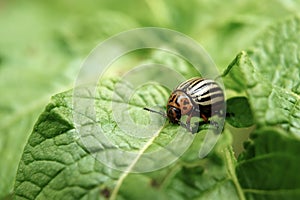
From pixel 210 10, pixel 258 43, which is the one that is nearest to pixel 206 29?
pixel 210 10

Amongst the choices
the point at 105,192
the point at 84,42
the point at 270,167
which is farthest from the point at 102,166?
the point at 84,42

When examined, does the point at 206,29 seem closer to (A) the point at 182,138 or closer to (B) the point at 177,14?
(B) the point at 177,14

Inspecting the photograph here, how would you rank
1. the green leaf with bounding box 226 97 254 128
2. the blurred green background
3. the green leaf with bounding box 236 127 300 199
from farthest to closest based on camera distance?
1. the blurred green background
2. the green leaf with bounding box 226 97 254 128
3. the green leaf with bounding box 236 127 300 199

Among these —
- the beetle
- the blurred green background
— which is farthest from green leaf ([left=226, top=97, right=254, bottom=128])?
the blurred green background

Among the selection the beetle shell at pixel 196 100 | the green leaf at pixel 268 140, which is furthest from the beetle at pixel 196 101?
the green leaf at pixel 268 140

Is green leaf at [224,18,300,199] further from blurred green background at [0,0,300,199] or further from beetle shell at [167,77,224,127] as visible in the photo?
blurred green background at [0,0,300,199]
